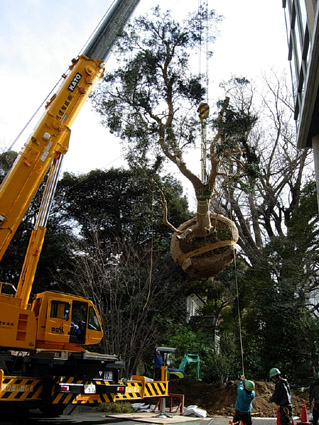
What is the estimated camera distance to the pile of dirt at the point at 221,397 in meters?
12.1

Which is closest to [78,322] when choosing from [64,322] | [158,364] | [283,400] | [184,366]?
[64,322]

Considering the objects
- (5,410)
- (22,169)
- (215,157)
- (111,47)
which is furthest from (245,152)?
(5,410)

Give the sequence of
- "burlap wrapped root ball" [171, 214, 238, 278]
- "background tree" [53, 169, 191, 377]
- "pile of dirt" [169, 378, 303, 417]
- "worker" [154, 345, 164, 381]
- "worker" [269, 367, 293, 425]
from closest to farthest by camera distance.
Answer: "worker" [269, 367, 293, 425] < "worker" [154, 345, 164, 381] < "pile of dirt" [169, 378, 303, 417] < "burlap wrapped root ball" [171, 214, 238, 278] < "background tree" [53, 169, 191, 377]

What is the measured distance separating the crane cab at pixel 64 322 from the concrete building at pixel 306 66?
21.3 ft

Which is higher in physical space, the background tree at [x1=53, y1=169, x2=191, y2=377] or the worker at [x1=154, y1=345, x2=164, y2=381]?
the background tree at [x1=53, y1=169, x2=191, y2=377]

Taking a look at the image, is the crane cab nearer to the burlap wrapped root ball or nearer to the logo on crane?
the burlap wrapped root ball

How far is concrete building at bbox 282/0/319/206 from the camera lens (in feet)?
26.9

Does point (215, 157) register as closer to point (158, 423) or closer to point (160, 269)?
point (158, 423)

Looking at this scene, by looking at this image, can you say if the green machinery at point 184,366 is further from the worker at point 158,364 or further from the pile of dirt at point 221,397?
the worker at point 158,364

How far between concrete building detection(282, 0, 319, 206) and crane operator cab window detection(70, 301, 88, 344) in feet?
21.2

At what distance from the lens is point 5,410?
34.2 ft

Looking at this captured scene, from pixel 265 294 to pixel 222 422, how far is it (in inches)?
296

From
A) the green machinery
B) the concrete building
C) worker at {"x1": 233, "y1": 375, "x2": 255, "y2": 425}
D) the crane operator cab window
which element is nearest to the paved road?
the crane operator cab window

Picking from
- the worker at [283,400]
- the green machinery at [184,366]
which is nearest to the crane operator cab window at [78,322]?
the worker at [283,400]
